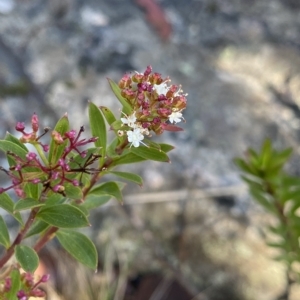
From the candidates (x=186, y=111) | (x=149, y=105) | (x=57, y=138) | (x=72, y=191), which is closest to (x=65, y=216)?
(x=72, y=191)

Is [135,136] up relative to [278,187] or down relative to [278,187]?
down

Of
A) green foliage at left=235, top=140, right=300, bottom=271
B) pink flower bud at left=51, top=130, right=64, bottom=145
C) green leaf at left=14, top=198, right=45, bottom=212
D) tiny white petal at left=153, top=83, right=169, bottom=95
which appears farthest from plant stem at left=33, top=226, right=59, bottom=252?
green foliage at left=235, top=140, right=300, bottom=271

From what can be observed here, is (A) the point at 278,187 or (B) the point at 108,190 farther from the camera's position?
(A) the point at 278,187

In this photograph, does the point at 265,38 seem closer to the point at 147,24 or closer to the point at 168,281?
the point at 147,24

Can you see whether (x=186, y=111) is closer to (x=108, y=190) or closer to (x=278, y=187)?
(x=278, y=187)

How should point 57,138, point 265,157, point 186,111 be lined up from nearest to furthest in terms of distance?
point 57,138, point 265,157, point 186,111

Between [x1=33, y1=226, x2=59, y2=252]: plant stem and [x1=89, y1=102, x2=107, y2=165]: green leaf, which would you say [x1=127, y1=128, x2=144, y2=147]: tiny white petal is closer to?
[x1=89, y1=102, x2=107, y2=165]: green leaf
